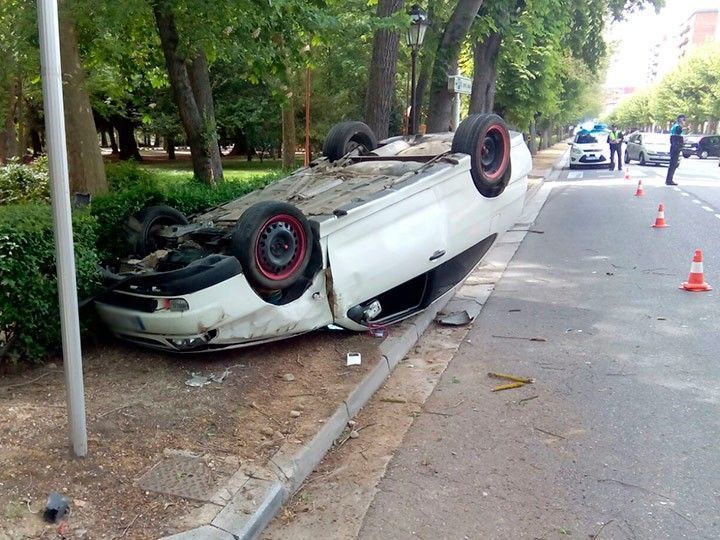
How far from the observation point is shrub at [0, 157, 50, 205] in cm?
1005

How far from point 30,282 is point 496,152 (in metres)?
4.54

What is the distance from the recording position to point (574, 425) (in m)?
4.32

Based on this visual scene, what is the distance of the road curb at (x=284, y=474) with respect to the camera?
3.05 m

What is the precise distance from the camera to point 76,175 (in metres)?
7.21

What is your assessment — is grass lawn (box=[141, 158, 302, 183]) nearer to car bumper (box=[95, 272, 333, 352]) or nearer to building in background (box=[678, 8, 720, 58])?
car bumper (box=[95, 272, 333, 352])

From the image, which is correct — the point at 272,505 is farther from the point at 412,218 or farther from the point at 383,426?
the point at 412,218

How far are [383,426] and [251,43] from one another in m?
5.78

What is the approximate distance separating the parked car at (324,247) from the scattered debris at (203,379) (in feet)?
0.68

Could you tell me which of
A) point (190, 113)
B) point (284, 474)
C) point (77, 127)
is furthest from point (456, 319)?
point (190, 113)

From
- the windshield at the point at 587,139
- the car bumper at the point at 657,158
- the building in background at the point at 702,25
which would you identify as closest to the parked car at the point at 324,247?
the windshield at the point at 587,139

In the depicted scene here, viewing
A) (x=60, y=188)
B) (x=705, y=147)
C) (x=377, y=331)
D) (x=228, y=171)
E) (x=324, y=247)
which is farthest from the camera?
(x=705, y=147)

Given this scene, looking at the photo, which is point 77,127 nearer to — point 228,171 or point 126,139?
point 228,171

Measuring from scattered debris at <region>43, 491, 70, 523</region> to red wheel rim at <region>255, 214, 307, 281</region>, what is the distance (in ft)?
7.00

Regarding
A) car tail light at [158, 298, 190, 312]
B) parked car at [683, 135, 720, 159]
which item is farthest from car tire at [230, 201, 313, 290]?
parked car at [683, 135, 720, 159]
